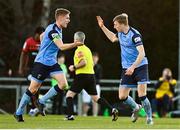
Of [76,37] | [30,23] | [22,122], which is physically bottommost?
[22,122]

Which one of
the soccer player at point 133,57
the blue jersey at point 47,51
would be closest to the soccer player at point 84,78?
the blue jersey at point 47,51

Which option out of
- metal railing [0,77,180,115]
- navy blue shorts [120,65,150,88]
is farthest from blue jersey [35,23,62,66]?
metal railing [0,77,180,115]

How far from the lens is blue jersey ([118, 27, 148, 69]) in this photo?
56.4 ft

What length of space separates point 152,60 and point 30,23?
5.98 meters

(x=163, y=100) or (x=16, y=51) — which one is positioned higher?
(x=16, y=51)

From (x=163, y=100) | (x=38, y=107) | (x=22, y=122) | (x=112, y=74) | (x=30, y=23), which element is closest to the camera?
(x=22, y=122)

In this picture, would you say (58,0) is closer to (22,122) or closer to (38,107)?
(38,107)

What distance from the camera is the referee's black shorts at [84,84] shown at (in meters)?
19.8

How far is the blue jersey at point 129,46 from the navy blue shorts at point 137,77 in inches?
4.8

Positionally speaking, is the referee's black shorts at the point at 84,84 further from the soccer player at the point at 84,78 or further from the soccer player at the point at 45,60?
the soccer player at the point at 45,60

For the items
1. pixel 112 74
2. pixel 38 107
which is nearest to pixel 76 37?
pixel 38 107

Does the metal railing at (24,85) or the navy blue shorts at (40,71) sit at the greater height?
the metal railing at (24,85)

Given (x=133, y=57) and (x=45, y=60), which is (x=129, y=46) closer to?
(x=133, y=57)

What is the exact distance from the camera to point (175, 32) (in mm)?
36062
